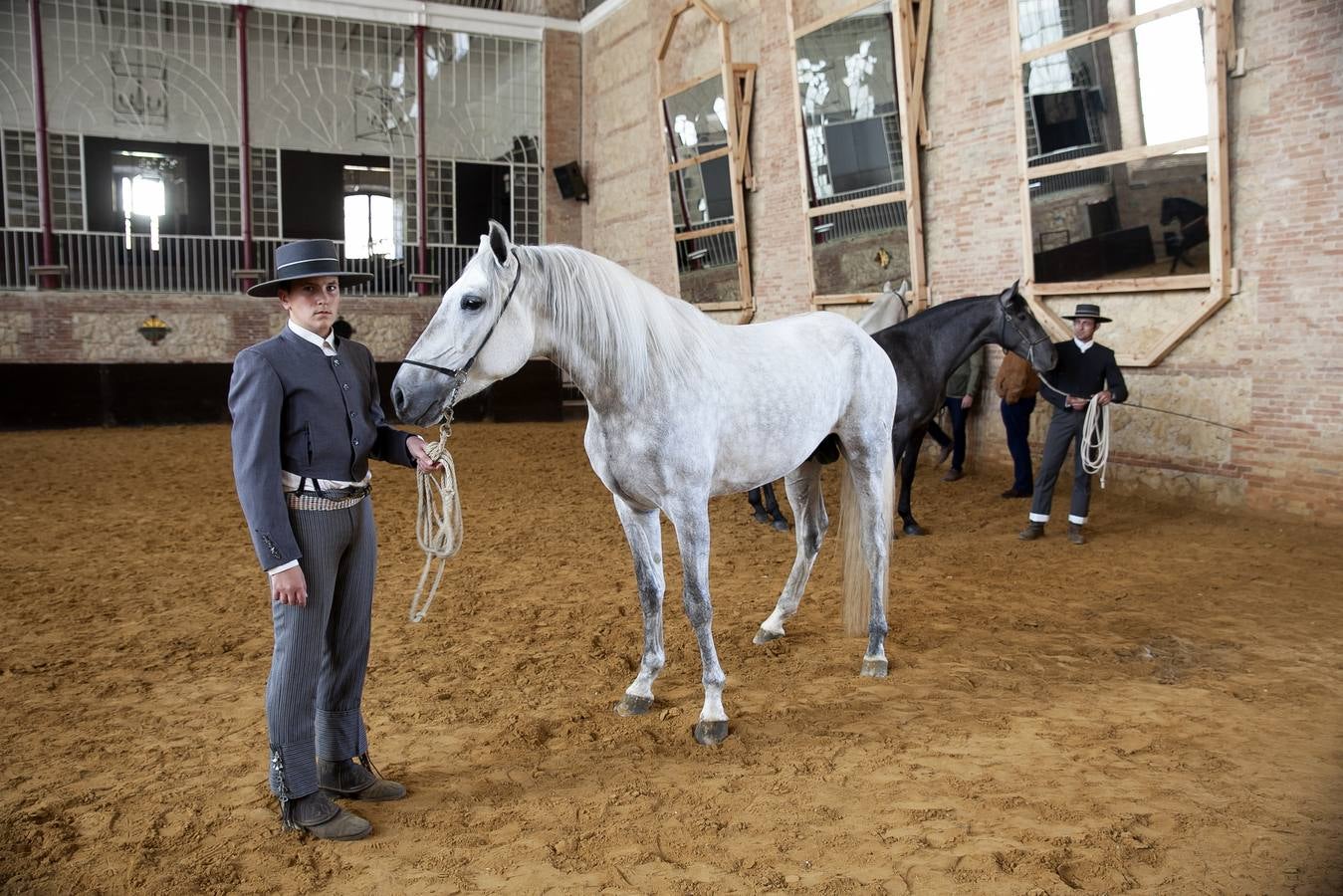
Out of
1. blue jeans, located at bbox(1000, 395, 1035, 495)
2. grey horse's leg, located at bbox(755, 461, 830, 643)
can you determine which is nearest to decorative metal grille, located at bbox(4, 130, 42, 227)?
blue jeans, located at bbox(1000, 395, 1035, 495)

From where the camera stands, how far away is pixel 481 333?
2.98 meters

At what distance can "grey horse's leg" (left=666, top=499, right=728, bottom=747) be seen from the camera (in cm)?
343

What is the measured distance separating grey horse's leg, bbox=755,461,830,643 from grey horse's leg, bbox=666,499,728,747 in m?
1.09

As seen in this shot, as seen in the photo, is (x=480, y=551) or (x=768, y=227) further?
(x=768, y=227)

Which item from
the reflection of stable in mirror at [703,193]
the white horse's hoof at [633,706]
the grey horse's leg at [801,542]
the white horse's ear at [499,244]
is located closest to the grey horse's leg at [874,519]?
the grey horse's leg at [801,542]

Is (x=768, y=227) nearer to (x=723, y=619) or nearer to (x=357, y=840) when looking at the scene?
(x=723, y=619)

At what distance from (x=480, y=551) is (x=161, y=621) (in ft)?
7.22

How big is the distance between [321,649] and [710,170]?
11480mm

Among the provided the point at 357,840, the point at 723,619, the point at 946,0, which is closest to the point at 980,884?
the point at 357,840

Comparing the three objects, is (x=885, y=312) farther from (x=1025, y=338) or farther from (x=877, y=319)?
(x=1025, y=338)

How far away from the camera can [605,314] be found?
3.26 m

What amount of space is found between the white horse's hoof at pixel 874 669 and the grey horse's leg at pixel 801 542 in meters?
0.59

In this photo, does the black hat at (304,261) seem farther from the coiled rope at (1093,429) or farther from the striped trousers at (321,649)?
the coiled rope at (1093,429)

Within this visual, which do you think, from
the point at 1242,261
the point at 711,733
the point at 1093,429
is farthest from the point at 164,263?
the point at 1242,261
